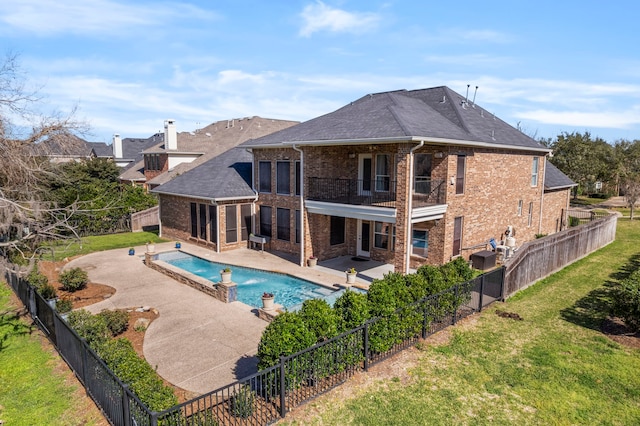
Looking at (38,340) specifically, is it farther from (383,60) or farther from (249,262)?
(383,60)

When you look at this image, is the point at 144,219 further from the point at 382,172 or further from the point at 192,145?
the point at 382,172

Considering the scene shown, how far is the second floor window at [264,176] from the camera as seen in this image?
2083 cm

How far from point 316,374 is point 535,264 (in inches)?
431

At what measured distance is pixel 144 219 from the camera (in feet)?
92.3

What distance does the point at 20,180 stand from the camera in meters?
10.7

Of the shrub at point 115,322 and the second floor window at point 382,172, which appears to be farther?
the second floor window at point 382,172

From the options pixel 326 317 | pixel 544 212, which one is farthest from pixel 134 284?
pixel 544 212

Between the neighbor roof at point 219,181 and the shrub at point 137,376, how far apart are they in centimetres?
1341

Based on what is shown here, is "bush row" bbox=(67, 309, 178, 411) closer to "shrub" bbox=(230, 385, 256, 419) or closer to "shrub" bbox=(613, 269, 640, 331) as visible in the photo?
"shrub" bbox=(230, 385, 256, 419)

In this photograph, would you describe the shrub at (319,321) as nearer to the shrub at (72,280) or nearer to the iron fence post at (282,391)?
the iron fence post at (282,391)

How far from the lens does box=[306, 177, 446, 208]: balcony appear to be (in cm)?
1593

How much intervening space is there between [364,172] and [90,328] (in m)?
12.9

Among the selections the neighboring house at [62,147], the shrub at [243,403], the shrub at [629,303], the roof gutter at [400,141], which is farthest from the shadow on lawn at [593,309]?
the neighboring house at [62,147]

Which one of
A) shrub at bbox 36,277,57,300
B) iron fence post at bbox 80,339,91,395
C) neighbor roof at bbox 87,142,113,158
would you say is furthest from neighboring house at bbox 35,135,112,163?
neighbor roof at bbox 87,142,113,158
